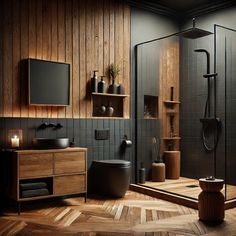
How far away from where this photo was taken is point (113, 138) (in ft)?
16.4

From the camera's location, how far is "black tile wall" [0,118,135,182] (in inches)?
162

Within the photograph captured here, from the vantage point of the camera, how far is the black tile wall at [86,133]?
4.11 m

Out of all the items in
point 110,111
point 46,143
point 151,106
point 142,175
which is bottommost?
point 142,175

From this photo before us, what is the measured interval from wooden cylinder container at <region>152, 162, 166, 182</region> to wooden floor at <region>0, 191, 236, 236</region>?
0.87 metres

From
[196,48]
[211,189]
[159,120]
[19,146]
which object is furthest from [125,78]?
[211,189]

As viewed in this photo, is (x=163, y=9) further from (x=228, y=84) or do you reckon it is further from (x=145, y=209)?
(x=145, y=209)

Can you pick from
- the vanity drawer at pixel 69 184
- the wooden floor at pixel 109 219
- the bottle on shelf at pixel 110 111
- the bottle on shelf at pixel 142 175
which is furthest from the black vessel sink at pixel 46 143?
the bottle on shelf at pixel 142 175

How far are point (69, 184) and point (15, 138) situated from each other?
865 mm

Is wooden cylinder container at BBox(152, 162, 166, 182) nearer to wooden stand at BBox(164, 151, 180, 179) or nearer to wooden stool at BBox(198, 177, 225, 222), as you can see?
wooden stand at BBox(164, 151, 180, 179)

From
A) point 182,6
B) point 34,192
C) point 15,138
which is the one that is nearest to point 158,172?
point 34,192

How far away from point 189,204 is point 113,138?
4.97 ft

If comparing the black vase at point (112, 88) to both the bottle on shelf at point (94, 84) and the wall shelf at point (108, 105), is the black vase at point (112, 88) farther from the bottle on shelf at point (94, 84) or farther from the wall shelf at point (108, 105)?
the bottle on shelf at point (94, 84)

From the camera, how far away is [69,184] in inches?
162

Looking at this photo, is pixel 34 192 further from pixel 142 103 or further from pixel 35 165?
pixel 142 103
